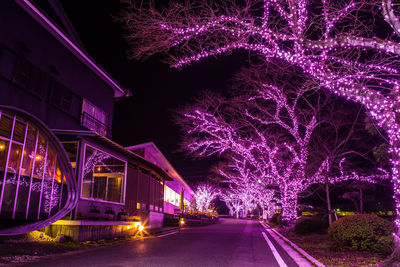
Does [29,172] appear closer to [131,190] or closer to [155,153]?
[131,190]

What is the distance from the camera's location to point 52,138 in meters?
12.0

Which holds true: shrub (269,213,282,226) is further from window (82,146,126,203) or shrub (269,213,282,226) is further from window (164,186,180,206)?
window (82,146,126,203)

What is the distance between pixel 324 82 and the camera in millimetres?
7555

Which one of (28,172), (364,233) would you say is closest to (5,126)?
(28,172)

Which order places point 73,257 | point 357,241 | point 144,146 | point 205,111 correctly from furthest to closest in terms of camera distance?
point 144,146
point 205,111
point 357,241
point 73,257

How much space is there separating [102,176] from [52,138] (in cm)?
483

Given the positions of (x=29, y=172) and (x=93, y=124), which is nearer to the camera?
(x=29, y=172)

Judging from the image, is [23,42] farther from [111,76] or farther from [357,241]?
[357,241]

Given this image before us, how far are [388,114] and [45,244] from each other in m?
10.6

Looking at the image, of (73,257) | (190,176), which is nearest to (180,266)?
(73,257)

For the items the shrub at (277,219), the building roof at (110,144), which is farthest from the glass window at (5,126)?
the shrub at (277,219)

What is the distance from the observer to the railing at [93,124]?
1709 centimetres

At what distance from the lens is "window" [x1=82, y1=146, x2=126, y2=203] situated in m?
14.2

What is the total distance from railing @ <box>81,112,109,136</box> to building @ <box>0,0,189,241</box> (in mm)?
56
